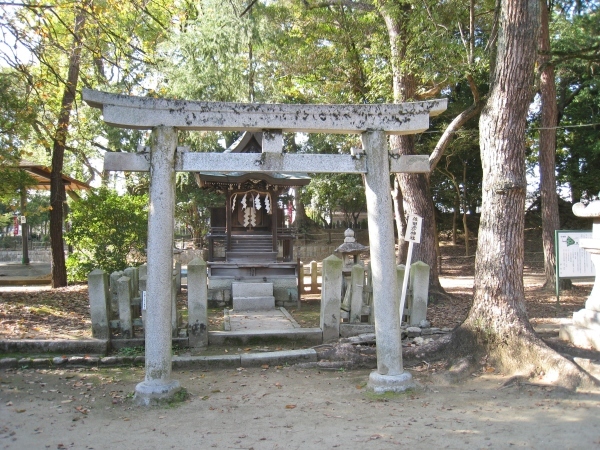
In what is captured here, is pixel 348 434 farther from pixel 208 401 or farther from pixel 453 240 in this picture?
pixel 453 240

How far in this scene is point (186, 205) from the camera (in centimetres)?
2562

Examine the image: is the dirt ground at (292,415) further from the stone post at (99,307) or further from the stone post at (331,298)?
the stone post at (331,298)

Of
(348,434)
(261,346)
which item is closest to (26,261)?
(261,346)

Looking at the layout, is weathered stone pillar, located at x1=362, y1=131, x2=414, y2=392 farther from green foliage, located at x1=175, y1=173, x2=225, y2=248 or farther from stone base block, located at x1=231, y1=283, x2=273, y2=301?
green foliage, located at x1=175, y1=173, x2=225, y2=248

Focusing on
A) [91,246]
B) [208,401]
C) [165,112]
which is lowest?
[208,401]

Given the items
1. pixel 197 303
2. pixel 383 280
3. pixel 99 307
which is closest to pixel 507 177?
pixel 383 280

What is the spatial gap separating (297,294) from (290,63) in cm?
809

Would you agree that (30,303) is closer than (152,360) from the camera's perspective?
No

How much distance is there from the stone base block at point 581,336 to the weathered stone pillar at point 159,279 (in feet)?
19.3

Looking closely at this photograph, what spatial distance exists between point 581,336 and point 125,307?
7133 mm

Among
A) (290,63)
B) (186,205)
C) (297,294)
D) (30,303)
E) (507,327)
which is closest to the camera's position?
(507,327)

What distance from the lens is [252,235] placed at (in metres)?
14.5

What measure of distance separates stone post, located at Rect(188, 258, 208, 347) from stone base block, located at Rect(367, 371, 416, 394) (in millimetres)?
3302

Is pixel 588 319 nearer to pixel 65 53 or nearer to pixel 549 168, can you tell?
pixel 549 168
